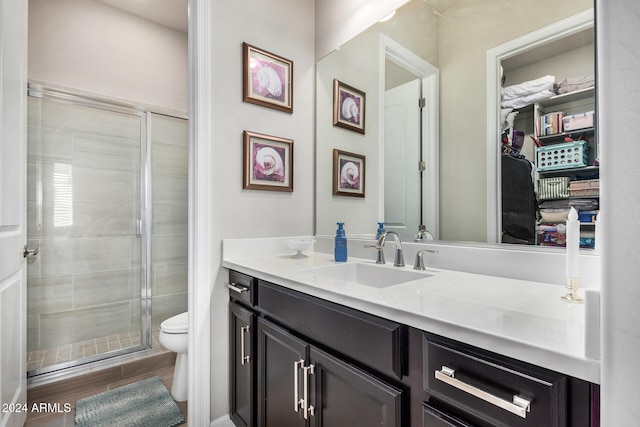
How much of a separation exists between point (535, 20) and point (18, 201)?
2346 millimetres

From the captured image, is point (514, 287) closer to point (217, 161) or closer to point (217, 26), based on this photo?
point (217, 161)

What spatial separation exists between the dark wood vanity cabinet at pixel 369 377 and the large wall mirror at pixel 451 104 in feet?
2.19

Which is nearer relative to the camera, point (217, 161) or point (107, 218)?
point (217, 161)

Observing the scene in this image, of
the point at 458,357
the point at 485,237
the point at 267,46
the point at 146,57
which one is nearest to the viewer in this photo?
the point at 458,357

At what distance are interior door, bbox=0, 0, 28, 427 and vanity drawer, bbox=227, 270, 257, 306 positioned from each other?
0.91 m

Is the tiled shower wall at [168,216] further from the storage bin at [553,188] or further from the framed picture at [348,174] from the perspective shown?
the storage bin at [553,188]

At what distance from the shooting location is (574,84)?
981mm

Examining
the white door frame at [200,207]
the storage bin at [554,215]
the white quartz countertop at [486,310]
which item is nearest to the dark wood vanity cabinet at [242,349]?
the white door frame at [200,207]

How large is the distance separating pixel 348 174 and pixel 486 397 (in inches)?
55.0

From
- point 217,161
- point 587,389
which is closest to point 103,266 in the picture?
point 217,161

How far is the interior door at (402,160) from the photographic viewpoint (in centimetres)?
146

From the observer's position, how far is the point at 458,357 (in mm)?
634

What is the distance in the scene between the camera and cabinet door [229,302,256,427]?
1.34 m

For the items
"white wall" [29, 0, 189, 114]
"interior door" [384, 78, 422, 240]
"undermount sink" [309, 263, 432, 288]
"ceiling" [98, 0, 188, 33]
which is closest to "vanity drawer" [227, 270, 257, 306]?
"undermount sink" [309, 263, 432, 288]
